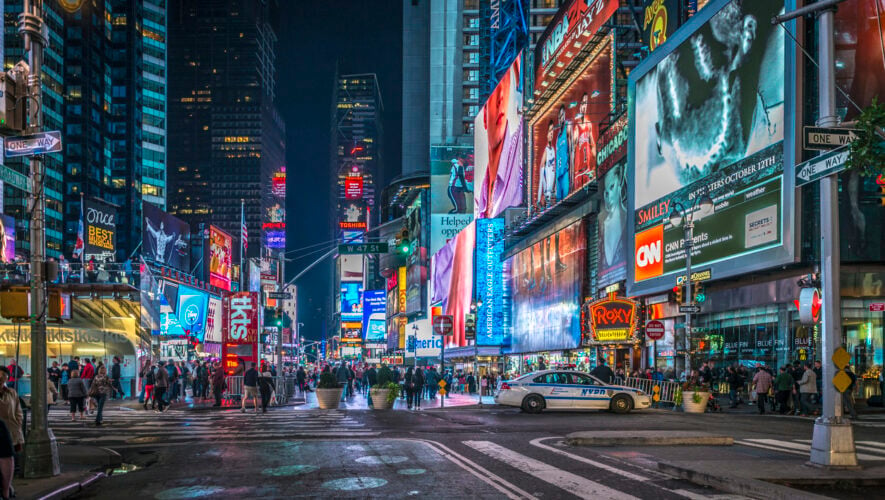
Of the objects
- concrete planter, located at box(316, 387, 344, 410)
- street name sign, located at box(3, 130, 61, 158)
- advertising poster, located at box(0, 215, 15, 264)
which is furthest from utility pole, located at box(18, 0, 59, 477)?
advertising poster, located at box(0, 215, 15, 264)

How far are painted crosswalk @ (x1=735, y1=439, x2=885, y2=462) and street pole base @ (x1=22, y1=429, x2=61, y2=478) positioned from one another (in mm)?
11660

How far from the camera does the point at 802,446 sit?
15.7m

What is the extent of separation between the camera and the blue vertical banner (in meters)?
67.3

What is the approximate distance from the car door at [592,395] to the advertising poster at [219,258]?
54122 mm

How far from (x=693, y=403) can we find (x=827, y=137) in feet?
56.6

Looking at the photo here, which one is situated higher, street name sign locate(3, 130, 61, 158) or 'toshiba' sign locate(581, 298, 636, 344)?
street name sign locate(3, 130, 61, 158)

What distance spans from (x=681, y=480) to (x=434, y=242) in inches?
3797

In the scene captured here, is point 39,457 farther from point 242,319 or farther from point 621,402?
point 242,319

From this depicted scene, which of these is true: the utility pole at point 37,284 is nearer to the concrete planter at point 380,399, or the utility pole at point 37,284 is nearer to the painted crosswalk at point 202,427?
the painted crosswalk at point 202,427

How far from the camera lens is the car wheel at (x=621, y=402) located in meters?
26.7

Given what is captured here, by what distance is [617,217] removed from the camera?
4288 cm

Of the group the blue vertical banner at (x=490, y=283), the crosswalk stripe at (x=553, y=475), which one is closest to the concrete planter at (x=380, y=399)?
the crosswalk stripe at (x=553, y=475)

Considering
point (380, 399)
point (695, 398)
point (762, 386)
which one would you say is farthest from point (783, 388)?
point (380, 399)

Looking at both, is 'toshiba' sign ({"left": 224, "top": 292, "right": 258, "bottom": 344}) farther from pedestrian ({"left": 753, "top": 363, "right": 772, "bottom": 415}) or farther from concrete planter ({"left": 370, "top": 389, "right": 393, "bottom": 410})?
pedestrian ({"left": 753, "top": 363, "right": 772, "bottom": 415})
